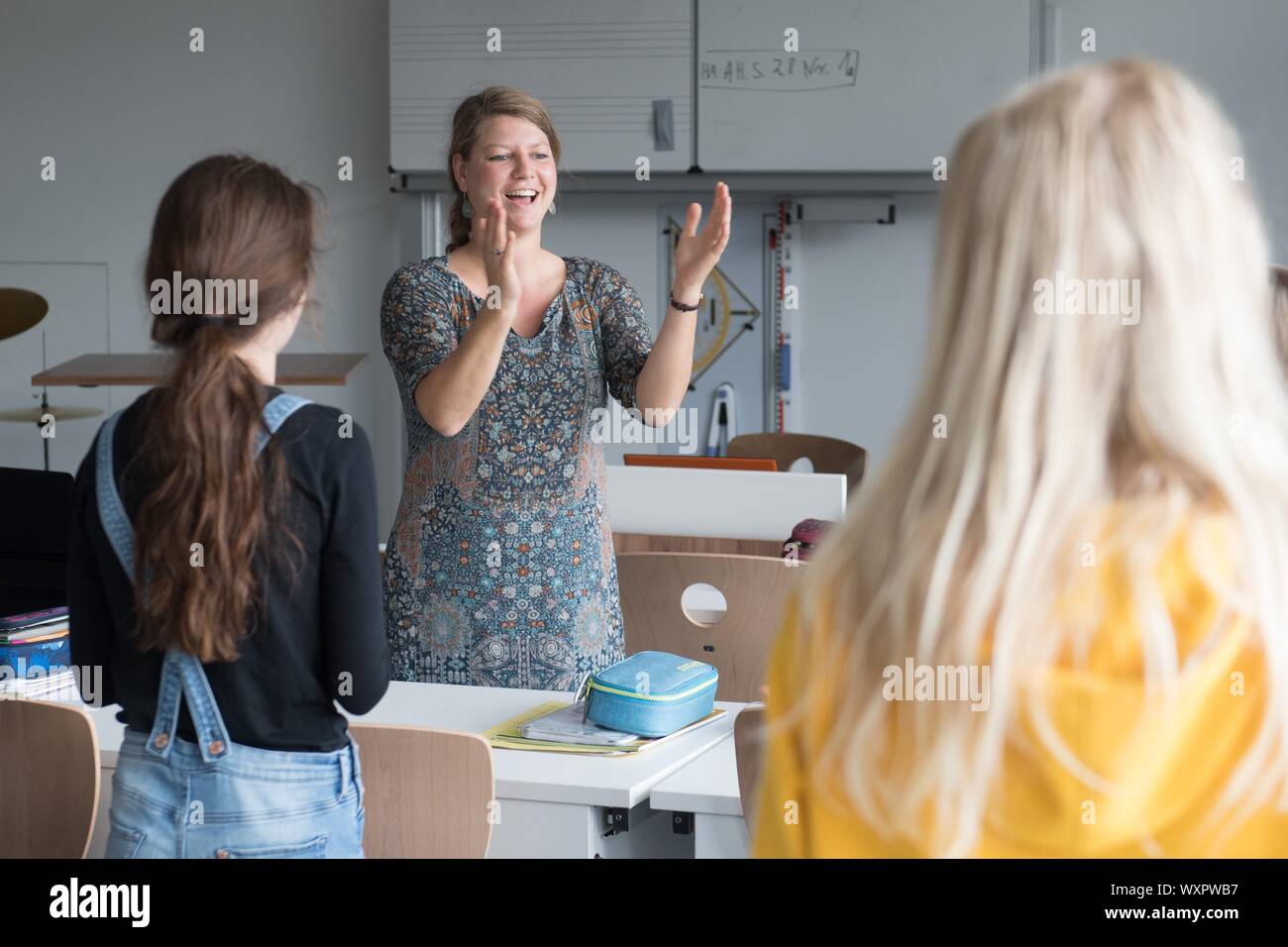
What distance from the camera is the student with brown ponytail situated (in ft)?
4.31

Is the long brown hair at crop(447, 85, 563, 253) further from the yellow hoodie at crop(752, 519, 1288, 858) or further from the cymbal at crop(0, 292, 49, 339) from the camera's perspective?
the cymbal at crop(0, 292, 49, 339)

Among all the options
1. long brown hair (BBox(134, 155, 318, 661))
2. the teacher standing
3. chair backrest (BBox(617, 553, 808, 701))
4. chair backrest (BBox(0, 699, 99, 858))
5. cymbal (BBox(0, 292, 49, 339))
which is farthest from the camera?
cymbal (BBox(0, 292, 49, 339))

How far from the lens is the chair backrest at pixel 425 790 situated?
1.64m

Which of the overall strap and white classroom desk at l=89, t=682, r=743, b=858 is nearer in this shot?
the overall strap

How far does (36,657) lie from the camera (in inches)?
89.6

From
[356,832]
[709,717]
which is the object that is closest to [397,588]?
[709,717]

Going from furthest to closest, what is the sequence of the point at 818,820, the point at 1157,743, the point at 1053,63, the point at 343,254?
the point at 343,254 < the point at 1053,63 < the point at 818,820 < the point at 1157,743

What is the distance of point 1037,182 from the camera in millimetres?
837

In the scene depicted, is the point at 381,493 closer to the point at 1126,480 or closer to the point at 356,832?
the point at 356,832

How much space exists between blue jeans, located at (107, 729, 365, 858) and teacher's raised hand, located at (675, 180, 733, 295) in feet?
3.28

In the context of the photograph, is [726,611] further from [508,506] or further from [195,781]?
[195,781]

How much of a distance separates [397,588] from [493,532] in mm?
193

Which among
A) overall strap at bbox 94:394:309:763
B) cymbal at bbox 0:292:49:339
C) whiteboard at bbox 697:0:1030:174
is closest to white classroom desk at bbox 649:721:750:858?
overall strap at bbox 94:394:309:763

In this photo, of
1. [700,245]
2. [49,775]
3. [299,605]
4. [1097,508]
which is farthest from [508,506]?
[1097,508]
